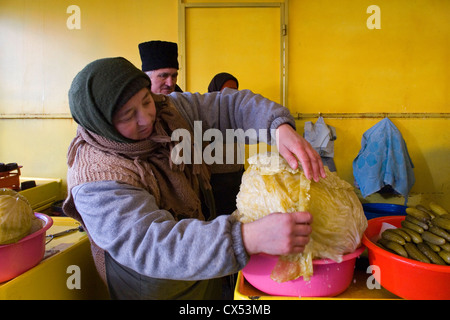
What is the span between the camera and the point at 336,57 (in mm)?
3664

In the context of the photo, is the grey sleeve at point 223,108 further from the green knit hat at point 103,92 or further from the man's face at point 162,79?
the man's face at point 162,79

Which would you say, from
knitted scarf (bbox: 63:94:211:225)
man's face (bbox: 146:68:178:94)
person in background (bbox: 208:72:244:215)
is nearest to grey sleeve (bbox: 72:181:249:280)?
knitted scarf (bbox: 63:94:211:225)

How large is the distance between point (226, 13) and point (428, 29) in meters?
2.54

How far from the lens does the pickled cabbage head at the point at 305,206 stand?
0.99 m

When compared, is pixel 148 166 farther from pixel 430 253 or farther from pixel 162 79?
pixel 162 79

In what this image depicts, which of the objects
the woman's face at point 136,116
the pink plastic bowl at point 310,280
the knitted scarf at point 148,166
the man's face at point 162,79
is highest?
the man's face at point 162,79

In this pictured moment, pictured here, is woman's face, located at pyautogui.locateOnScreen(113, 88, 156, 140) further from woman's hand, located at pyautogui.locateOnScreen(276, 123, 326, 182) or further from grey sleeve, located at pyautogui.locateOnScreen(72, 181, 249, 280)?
woman's hand, located at pyautogui.locateOnScreen(276, 123, 326, 182)

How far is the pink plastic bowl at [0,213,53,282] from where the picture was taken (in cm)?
117

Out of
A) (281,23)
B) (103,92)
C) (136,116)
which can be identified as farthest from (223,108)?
(281,23)

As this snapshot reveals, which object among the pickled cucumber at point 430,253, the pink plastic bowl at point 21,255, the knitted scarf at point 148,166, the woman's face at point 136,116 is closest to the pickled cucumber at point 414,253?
the pickled cucumber at point 430,253

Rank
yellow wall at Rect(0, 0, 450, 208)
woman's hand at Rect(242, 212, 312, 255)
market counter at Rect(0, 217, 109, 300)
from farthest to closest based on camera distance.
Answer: yellow wall at Rect(0, 0, 450, 208) → market counter at Rect(0, 217, 109, 300) → woman's hand at Rect(242, 212, 312, 255)

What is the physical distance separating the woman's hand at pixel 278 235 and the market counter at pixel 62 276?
1.01 m

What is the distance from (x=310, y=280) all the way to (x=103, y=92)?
106 cm

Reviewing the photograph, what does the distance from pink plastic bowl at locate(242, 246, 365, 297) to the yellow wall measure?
293 centimetres
